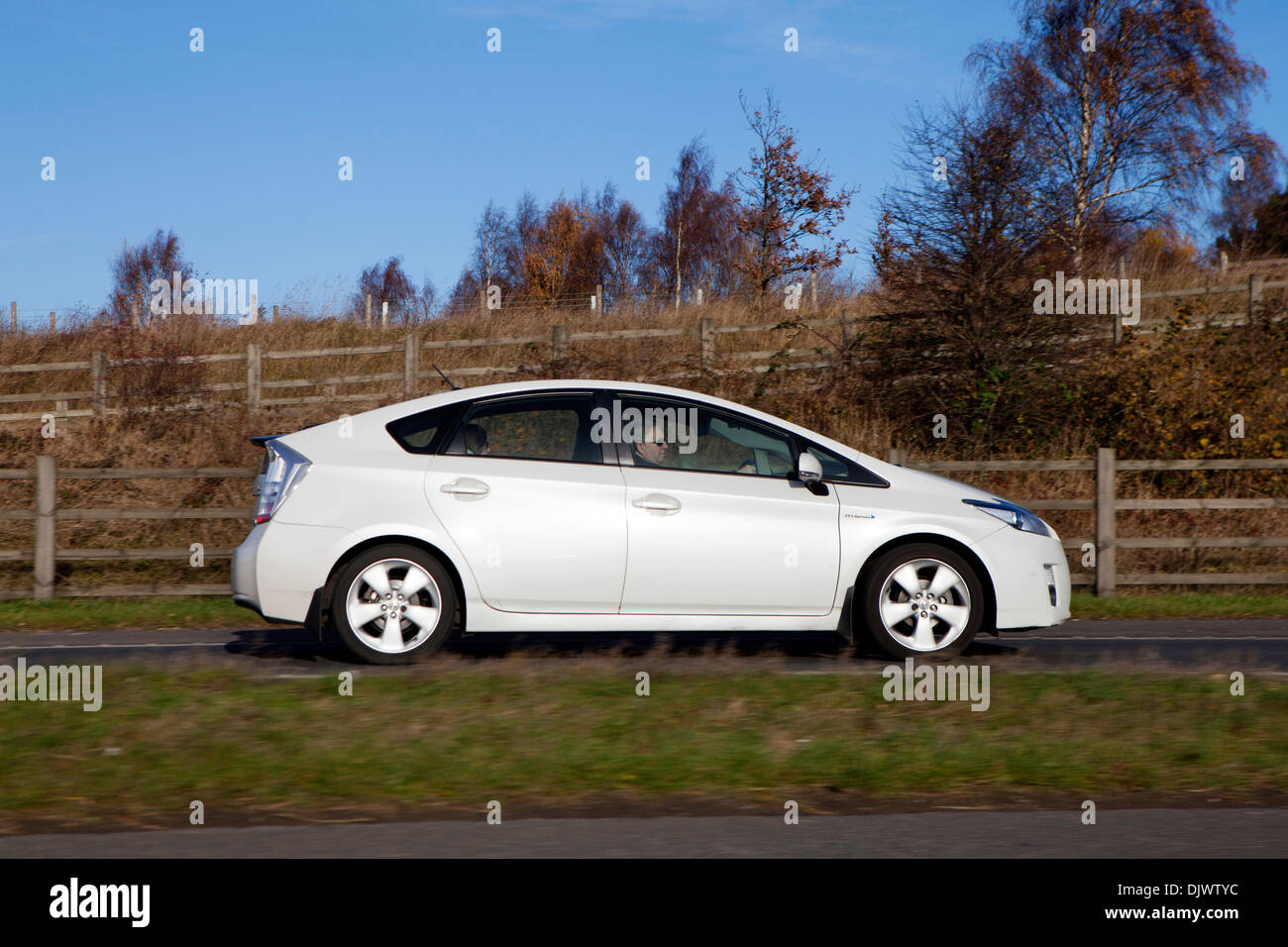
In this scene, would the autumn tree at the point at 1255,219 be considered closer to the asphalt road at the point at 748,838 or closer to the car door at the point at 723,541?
the car door at the point at 723,541

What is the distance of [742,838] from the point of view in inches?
190

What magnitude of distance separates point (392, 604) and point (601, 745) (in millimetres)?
2588

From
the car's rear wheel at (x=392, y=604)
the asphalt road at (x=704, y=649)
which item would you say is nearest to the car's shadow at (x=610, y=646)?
the asphalt road at (x=704, y=649)

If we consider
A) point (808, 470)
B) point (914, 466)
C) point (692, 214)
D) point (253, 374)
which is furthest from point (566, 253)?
point (808, 470)

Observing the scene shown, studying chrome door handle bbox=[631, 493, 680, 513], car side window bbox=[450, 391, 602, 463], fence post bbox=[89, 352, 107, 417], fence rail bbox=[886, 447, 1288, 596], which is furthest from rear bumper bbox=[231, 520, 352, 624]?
fence post bbox=[89, 352, 107, 417]

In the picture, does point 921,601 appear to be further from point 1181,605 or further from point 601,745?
point 1181,605

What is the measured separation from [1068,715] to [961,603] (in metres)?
1.89

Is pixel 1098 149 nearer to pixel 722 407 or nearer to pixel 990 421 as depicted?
pixel 990 421

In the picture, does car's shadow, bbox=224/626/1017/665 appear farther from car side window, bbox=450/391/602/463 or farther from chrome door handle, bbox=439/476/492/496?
car side window, bbox=450/391/602/463

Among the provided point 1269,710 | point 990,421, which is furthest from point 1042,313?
point 1269,710

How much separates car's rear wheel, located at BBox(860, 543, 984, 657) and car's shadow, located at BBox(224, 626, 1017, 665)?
0.20 metres

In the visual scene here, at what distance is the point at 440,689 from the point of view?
7.34 metres

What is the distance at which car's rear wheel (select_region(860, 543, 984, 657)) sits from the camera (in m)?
8.55

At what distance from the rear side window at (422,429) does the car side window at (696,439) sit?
1092mm
